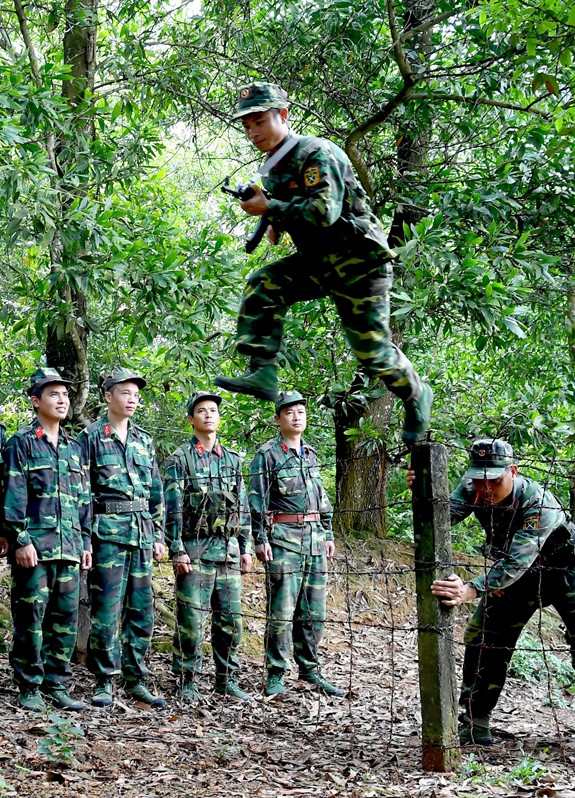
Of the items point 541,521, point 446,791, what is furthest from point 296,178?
point 446,791

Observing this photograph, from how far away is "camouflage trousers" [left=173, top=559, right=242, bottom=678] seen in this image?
613 centimetres

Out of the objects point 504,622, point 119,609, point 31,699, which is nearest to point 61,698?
point 31,699

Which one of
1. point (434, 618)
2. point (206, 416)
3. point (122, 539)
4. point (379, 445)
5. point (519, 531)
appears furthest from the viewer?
point (379, 445)

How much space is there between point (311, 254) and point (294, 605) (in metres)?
3.40

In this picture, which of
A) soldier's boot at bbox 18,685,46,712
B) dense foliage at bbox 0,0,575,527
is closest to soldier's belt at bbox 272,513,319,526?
dense foliage at bbox 0,0,575,527

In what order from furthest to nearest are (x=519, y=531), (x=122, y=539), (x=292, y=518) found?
1. (x=292, y=518)
2. (x=122, y=539)
3. (x=519, y=531)

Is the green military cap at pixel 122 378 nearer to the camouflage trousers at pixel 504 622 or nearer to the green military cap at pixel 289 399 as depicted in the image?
the green military cap at pixel 289 399

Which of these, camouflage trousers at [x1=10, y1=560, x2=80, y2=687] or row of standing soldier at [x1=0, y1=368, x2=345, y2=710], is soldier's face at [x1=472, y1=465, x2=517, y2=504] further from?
camouflage trousers at [x1=10, y1=560, x2=80, y2=687]

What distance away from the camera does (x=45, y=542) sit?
221 inches

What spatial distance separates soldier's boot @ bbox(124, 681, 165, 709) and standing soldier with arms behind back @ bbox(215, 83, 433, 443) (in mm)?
2957

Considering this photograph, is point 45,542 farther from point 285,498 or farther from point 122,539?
point 285,498

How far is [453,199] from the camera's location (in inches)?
267

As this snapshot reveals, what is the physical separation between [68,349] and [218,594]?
2340mm

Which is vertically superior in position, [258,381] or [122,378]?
[122,378]
